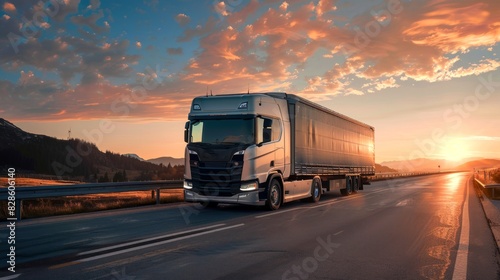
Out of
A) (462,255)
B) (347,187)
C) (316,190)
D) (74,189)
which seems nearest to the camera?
(462,255)

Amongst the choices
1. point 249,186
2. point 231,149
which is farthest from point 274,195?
point 231,149

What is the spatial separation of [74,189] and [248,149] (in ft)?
18.6

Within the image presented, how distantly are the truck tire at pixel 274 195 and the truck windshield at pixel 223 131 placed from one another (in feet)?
6.26

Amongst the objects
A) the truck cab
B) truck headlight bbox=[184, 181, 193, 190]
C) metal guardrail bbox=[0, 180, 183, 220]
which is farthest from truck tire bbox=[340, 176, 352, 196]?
truck headlight bbox=[184, 181, 193, 190]

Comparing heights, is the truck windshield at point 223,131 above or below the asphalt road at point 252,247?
above

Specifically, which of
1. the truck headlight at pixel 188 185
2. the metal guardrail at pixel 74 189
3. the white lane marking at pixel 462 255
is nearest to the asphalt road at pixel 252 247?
the white lane marking at pixel 462 255

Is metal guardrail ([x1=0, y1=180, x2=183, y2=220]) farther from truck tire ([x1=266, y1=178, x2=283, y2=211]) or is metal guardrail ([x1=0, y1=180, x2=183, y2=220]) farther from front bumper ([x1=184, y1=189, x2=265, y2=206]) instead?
truck tire ([x1=266, y1=178, x2=283, y2=211])

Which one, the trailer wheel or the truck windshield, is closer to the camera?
the truck windshield

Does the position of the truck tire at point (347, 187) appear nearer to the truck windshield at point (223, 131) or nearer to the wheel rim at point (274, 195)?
the wheel rim at point (274, 195)

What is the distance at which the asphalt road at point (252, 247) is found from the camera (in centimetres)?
576

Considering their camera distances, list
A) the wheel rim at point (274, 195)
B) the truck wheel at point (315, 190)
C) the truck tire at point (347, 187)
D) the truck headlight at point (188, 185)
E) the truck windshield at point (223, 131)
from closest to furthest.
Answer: the truck windshield at point (223, 131) → the truck headlight at point (188, 185) → the wheel rim at point (274, 195) → the truck wheel at point (315, 190) → the truck tire at point (347, 187)

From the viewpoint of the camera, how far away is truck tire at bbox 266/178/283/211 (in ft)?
46.5

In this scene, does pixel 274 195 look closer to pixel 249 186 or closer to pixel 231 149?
pixel 249 186

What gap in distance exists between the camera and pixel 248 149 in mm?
13203
